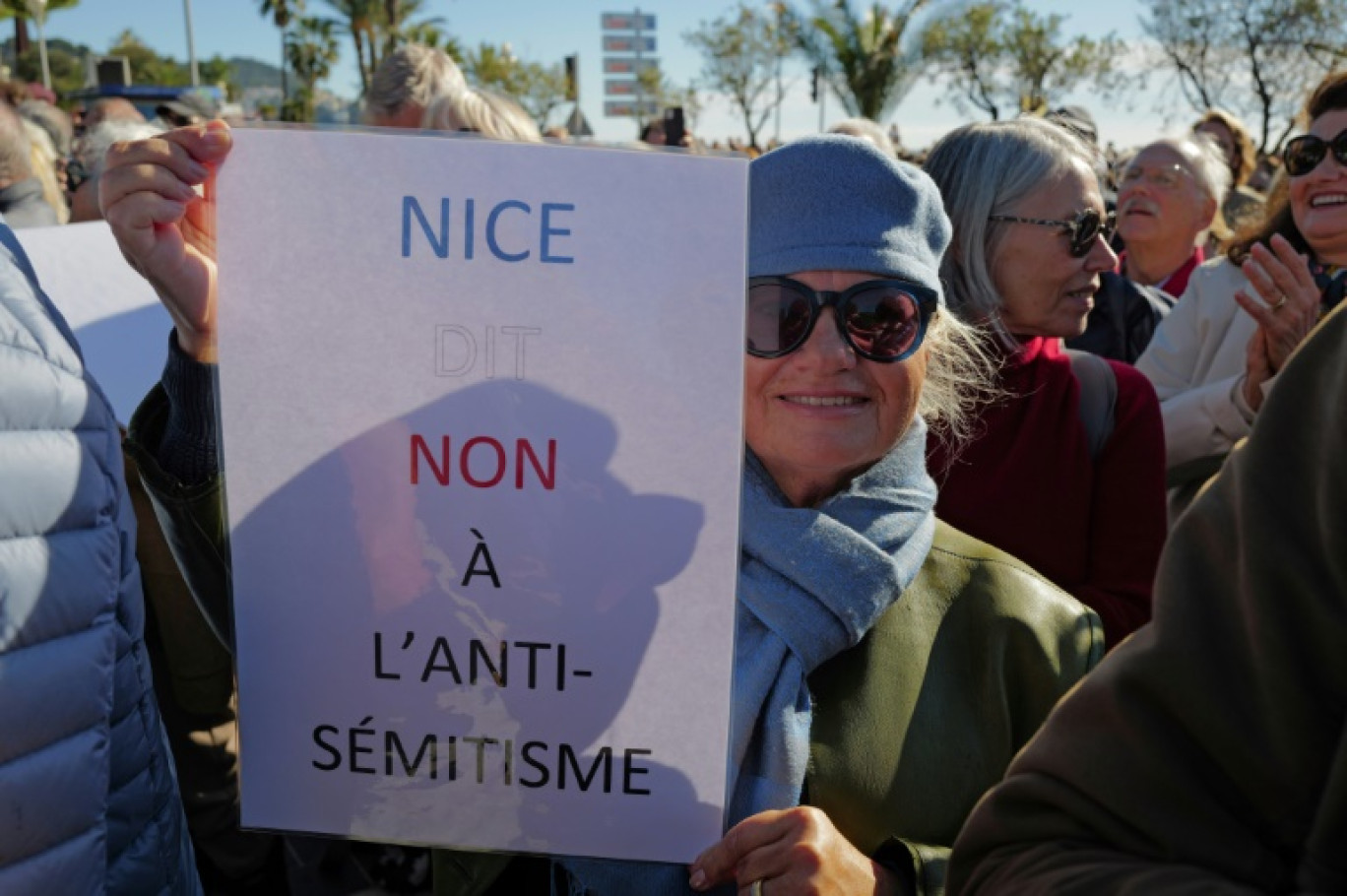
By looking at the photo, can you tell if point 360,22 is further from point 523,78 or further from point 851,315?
point 851,315

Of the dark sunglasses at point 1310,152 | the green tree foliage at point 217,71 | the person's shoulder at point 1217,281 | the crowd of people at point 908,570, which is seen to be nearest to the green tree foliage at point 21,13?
the green tree foliage at point 217,71

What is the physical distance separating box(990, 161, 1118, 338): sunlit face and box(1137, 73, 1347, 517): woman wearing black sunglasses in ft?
1.35

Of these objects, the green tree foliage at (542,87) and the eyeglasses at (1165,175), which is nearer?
the eyeglasses at (1165,175)

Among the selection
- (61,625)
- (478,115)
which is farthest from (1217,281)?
(61,625)

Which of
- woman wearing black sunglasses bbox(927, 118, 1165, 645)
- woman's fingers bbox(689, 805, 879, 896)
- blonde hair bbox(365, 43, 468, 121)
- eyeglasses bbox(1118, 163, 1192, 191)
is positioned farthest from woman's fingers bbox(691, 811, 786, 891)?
eyeglasses bbox(1118, 163, 1192, 191)

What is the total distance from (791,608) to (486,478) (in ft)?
1.59

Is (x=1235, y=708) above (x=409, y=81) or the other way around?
the other way around

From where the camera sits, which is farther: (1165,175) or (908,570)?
(1165,175)

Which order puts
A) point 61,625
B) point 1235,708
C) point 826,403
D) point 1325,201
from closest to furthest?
1. point 1235,708
2. point 61,625
3. point 826,403
4. point 1325,201

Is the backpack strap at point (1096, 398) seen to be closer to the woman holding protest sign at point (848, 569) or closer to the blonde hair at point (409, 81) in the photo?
the woman holding protest sign at point (848, 569)

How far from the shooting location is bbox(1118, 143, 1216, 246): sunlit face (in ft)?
14.5

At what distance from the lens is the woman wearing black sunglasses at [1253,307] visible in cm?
273

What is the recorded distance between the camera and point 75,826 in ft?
3.67

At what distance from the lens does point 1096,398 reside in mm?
2441
